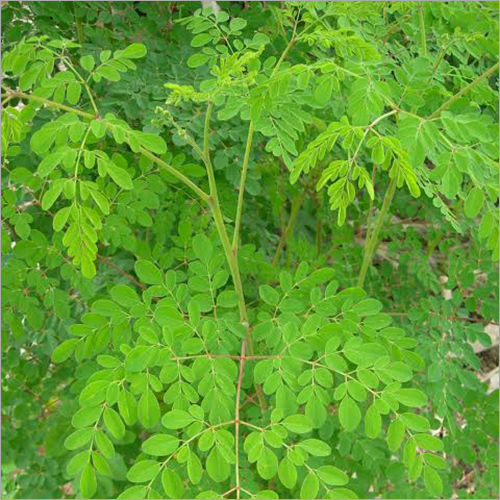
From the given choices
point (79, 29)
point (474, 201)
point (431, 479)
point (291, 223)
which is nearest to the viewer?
point (474, 201)

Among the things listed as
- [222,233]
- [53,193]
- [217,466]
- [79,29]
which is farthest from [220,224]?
[79,29]

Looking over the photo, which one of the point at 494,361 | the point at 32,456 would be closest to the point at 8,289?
the point at 32,456

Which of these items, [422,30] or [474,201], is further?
[422,30]

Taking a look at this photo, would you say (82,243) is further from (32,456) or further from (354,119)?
(32,456)

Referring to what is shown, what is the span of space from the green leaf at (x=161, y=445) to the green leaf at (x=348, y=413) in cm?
24

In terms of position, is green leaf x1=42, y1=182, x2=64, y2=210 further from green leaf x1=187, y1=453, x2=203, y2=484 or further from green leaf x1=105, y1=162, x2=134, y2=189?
green leaf x1=187, y1=453, x2=203, y2=484

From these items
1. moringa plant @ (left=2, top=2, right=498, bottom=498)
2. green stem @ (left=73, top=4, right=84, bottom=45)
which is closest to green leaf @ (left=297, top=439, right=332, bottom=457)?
moringa plant @ (left=2, top=2, right=498, bottom=498)

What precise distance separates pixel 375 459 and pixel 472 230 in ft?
1.60

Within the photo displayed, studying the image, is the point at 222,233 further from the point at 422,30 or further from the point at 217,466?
the point at 422,30

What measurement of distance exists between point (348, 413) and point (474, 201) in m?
0.35

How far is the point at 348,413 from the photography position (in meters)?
Answer: 1.00

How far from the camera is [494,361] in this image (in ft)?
9.11

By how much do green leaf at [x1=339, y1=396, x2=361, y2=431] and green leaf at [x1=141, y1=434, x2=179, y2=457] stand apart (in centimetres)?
24

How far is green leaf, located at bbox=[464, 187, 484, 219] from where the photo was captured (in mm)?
913
